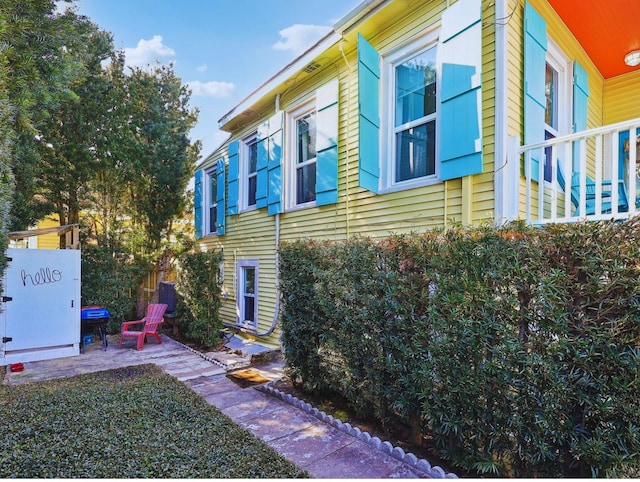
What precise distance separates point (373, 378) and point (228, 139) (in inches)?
298

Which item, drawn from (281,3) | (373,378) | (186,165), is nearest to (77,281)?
(186,165)

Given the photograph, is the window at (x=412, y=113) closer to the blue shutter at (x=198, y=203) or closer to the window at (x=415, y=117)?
the window at (x=415, y=117)

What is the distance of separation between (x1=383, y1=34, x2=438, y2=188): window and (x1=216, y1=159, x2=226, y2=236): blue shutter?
519 cm

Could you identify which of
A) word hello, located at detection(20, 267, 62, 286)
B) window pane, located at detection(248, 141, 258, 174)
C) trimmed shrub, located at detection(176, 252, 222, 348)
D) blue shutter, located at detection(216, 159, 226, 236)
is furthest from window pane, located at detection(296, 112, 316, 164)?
word hello, located at detection(20, 267, 62, 286)

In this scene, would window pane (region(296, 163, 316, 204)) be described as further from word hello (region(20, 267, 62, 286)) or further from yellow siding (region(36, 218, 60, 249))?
yellow siding (region(36, 218, 60, 249))

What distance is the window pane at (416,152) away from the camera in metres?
4.62

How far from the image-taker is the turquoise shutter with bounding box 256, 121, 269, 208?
7367mm

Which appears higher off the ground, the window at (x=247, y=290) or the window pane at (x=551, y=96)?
the window pane at (x=551, y=96)

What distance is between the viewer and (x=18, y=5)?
451cm

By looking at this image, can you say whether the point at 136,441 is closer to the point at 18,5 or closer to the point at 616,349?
the point at 616,349

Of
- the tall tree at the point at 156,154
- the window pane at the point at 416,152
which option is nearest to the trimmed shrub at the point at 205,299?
the tall tree at the point at 156,154

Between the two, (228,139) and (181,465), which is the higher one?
(228,139)

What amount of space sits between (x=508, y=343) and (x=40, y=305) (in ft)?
25.6

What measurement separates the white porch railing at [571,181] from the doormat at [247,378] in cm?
413
